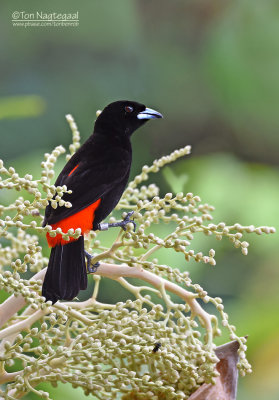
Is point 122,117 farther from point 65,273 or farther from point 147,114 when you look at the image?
point 65,273

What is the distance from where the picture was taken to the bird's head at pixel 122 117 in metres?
0.72

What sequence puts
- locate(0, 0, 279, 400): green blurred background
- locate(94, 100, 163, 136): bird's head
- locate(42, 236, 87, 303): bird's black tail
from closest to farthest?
locate(42, 236, 87, 303): bird's black tail, locate(94, 100, 163, 136): bird's head, locate(0, 0, 279, 400): green blurred background

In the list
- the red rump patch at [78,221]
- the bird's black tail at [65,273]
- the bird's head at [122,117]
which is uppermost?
the bird's head at [122,117]

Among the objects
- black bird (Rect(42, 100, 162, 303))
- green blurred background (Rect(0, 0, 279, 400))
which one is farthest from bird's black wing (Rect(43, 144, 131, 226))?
green blurred background (Rect(0, 0, 279, 400))

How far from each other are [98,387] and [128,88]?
7.41 ft

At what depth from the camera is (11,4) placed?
281cm

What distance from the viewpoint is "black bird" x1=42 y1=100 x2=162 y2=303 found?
59 cm

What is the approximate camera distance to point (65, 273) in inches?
23.0

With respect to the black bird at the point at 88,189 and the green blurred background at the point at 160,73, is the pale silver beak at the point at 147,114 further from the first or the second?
the green blurred background at the point at 160,73

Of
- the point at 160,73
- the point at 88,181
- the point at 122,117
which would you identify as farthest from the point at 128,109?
the point at 160,73

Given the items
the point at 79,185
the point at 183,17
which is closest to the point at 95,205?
the point at 79,185

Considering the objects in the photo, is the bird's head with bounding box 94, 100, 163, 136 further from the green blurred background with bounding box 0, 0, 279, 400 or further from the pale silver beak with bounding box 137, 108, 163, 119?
the green blurred background with bounding box 0, 0, 279, 400

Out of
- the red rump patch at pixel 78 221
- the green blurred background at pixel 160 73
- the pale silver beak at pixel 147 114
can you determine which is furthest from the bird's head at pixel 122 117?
the green blurred background at pixel 160 73

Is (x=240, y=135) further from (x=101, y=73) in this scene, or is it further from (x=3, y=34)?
(x=3, y=34)
